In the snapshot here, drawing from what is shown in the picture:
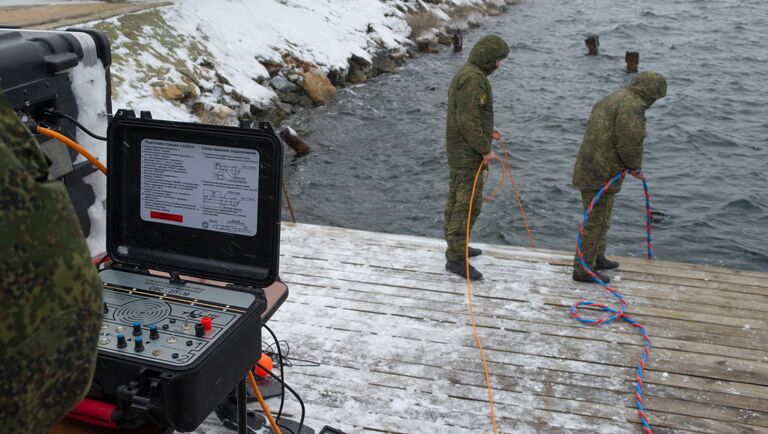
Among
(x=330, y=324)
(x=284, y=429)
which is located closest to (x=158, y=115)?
(x=330, y=324)

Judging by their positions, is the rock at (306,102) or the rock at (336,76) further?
the rock at (336,76)

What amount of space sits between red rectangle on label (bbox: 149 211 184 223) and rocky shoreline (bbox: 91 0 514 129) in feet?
23.3

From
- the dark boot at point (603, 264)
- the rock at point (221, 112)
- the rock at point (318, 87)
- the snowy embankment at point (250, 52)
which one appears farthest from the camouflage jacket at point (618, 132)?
the rock at point (318, 87)

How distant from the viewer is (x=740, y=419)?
4309mm

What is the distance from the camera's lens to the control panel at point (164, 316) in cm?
226

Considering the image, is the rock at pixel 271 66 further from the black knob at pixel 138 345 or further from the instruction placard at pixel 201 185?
the black knob at pixel 138 345

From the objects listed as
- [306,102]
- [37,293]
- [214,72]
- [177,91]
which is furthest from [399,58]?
[37,293]

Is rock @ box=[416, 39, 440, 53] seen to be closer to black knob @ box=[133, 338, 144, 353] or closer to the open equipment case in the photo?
the open equipment case

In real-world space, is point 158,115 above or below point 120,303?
below

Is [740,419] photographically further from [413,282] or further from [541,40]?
[541,40]

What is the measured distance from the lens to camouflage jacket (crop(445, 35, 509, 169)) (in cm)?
597

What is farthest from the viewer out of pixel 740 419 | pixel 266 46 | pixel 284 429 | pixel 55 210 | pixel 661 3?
pixel 661 3

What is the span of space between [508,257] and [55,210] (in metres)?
5.44

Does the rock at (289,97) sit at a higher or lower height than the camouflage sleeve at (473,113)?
lower
